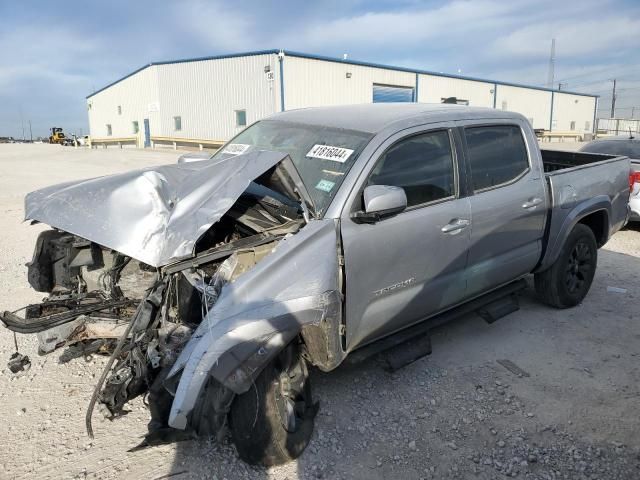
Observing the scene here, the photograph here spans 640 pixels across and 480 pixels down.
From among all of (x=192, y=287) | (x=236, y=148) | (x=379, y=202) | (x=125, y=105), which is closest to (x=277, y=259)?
(x=192, y=287)

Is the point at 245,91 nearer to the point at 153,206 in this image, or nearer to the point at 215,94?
the point at 215,94

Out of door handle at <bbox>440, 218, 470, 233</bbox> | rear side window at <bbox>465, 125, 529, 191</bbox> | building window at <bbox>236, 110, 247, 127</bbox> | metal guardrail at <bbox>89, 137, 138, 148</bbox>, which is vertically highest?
building window at <bbox>236, 110, 247, 127</bbox>

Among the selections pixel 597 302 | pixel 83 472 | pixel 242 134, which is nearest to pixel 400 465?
pixel 83 472

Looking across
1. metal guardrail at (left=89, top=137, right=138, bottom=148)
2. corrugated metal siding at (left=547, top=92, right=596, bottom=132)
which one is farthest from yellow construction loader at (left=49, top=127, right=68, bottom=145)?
corrugated metal siding at (left=547, top=92, right=596, bottom=132)

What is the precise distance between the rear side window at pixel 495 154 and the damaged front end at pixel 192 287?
1.59m

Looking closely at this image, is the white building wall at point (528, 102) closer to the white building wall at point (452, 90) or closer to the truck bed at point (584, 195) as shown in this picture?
the white building wall at point (452, 90)

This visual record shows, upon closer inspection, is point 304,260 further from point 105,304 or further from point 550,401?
point 550,401

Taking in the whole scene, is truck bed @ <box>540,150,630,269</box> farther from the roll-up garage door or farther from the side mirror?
the roll-up garage door

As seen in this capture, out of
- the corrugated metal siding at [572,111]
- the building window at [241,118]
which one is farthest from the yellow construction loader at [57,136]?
the corrugated metal siding at [572,111]

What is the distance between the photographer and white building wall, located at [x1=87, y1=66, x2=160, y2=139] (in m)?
31.5

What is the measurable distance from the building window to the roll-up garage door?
24.2 ft

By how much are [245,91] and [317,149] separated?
2250cm

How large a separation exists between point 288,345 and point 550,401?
6.57 feet

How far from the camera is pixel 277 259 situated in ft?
8.64
